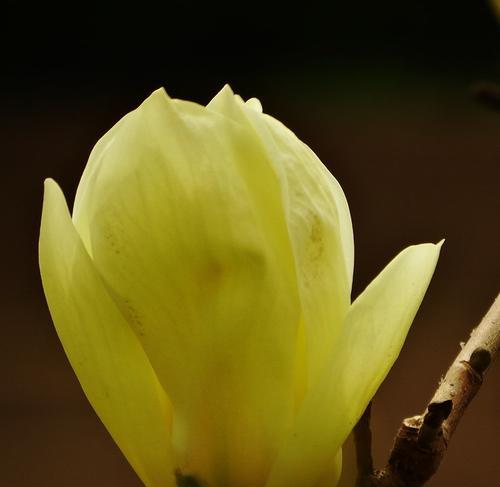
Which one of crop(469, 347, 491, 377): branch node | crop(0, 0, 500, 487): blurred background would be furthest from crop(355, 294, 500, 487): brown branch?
crop(0, 0, 500, 487): blurred background

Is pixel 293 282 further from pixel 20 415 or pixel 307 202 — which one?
pixel 20 415

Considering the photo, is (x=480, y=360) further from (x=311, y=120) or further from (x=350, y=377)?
(x=311, y=120)

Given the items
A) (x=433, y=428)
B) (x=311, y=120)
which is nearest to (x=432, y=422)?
(x=433, y=428)

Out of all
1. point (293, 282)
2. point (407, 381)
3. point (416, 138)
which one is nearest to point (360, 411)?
point (293, 282)

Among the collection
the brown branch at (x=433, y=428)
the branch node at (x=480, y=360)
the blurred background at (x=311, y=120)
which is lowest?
the blurred background at (x=311, y=120)

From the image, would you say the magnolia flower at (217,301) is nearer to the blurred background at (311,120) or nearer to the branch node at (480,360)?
the branch node at (480,360)

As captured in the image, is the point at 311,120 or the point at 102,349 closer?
the point at 102,349

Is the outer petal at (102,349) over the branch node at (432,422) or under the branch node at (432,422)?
under

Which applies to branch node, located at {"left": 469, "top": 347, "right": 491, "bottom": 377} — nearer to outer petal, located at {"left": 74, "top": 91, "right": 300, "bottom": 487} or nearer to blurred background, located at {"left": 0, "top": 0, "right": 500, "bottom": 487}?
outer petal, located at {"left": 74, "top": 91, "right": 300, "bottom": 487}

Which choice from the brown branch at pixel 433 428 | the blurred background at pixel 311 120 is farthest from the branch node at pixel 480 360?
the blurred background at pixel 311 120
